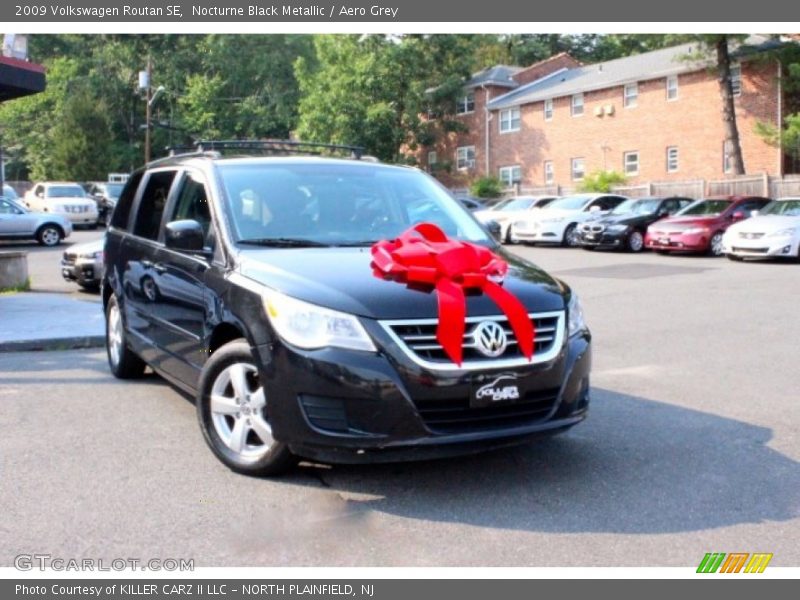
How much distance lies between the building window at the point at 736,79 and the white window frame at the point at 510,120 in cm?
1281

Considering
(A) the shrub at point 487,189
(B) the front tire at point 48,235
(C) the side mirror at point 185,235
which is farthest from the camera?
(A) the shrub at point 487,189

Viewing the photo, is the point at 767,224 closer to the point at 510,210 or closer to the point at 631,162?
the point at 510,210

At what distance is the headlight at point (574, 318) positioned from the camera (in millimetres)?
5230

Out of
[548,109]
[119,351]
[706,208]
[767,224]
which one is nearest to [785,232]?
[767,224]

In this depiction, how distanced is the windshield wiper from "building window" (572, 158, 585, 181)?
136ft

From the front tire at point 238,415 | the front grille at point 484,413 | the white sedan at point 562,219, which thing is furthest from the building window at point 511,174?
the front grille at point 484,413

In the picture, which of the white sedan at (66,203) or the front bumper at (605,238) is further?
the white sedan at (66,203)

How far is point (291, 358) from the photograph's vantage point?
4.71 meters

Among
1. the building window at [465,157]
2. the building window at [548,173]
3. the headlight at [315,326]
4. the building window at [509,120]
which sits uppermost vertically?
the building window at [509,120]

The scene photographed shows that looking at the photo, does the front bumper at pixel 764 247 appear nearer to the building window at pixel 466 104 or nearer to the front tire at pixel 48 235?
the front tire at pixel 48 235

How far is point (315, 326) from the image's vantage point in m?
4.73

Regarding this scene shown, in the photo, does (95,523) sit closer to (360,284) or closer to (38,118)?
(360,284)

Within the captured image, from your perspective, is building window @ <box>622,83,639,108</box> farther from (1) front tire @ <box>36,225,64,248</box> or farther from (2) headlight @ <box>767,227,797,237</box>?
(1) front tire @ <box>36,225,64,248</box>

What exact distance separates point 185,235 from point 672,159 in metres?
38.7
